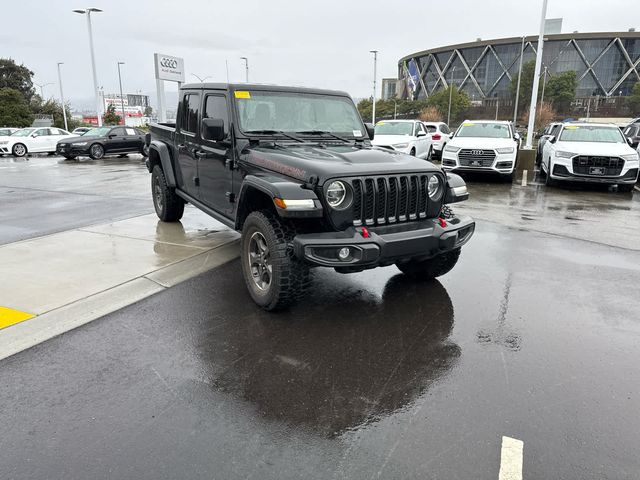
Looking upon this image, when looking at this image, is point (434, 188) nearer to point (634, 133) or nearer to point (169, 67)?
point (634, 133)

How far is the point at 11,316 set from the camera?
4.18 meters

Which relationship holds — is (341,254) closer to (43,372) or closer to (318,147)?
(318,147)

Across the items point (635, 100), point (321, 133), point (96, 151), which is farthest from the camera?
point (635, 100)

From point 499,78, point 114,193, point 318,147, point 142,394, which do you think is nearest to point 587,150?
point 318,147

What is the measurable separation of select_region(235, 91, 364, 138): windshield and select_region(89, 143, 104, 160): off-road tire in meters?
18.0

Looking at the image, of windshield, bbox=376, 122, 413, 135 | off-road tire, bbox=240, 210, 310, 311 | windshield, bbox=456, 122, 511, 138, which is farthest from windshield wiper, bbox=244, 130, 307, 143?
windshield, bbox=376, 122, 413, 135

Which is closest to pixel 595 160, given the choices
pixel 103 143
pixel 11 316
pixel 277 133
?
pixel 277 133

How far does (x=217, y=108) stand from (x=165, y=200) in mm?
2535

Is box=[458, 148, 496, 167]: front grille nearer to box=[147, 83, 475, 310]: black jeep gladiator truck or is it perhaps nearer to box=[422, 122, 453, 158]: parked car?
box=[422, 122, 453, 158]: parked car

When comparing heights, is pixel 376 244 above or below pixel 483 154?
below

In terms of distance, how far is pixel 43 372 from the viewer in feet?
11.2

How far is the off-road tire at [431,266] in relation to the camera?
4.99 metres

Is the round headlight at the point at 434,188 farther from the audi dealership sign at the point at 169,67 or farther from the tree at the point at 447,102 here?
the tree at the point at 447,102

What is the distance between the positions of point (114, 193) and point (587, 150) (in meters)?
11.2
